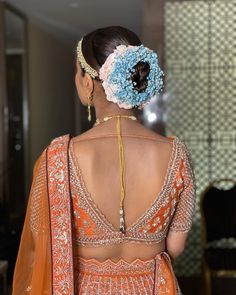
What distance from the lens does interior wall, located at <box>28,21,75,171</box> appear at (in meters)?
5.59

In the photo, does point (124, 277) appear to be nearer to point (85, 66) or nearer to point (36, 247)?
point (36, 247)

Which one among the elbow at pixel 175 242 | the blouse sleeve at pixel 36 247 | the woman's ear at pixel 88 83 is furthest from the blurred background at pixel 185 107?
the woman's ear at pixel 88 83

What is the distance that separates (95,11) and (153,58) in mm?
3866

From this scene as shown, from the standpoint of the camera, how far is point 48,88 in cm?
632

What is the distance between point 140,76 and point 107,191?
0.31 metres

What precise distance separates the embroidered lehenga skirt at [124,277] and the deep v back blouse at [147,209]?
6 cm

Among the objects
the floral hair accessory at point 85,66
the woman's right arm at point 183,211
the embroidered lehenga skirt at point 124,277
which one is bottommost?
the embroidered lehenga skirt at point 124,277

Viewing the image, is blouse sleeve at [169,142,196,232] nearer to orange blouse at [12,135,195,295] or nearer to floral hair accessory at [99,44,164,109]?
orange blouse at [12,135,195,295]

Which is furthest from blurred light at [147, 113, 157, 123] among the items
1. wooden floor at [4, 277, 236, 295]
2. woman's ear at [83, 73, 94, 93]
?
woman's ear at [83, 73, 94, 93]

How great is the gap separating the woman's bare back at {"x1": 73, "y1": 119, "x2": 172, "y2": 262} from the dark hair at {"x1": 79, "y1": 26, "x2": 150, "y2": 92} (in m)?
0.12

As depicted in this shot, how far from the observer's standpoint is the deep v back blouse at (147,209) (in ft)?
4.40

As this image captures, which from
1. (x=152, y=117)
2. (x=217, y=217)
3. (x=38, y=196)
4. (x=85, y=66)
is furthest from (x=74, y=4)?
(x=38, y=196)

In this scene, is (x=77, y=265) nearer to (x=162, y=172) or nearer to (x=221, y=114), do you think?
(x=162, y=172)

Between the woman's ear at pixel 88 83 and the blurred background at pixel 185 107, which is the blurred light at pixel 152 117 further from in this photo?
the woman's ear at pixel 88 83
